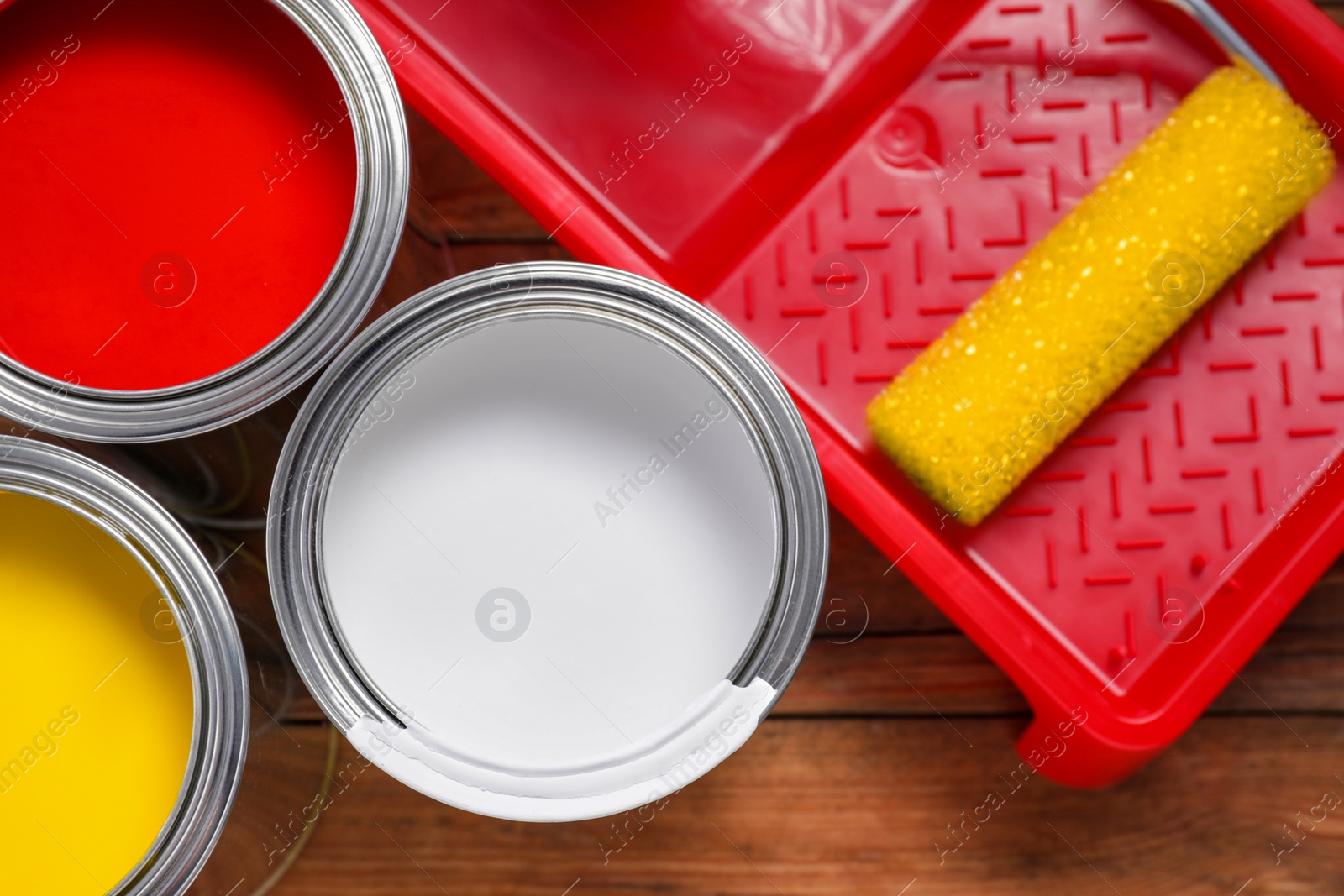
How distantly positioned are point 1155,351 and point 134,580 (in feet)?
2.21

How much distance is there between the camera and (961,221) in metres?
0.71

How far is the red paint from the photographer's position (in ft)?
1.65

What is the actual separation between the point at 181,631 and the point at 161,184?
0.76 ft

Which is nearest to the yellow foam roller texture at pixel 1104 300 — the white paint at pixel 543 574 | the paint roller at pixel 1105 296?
the paint roller at pixel 1105 296

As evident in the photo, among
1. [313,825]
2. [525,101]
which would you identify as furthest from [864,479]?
[313,825]

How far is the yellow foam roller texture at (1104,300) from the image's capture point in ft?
2.16

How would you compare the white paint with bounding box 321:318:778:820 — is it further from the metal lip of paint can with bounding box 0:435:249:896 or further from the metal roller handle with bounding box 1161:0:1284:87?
the metal roller handle with bounding box 1161:0:1284:87

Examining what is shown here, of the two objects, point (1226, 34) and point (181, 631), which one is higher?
point (1226, 34)

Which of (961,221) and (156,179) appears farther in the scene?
(961,221)

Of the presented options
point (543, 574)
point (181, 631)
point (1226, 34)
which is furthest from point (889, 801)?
point (1226, 34)

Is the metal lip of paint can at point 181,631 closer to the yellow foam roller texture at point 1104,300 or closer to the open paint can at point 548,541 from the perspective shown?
the open paint can at point 548,541

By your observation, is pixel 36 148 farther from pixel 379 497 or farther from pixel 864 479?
pixel 864 479

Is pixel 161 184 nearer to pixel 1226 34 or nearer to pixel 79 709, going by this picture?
pixel 79 709

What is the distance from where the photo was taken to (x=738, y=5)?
2.29 feet
